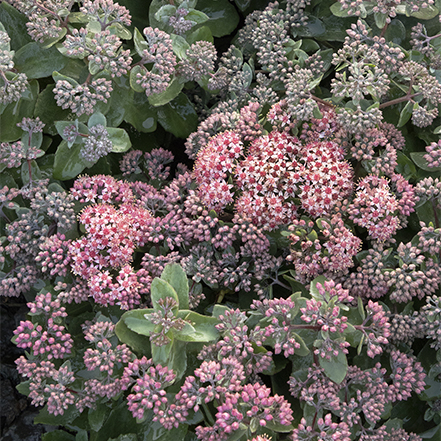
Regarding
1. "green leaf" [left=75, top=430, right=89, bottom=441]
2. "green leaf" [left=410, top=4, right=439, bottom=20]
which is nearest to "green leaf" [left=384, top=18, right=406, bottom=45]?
"green leaf" [left=410, top=4, right=439, bottom=20]

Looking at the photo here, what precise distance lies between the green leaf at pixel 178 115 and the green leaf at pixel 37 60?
0.41m

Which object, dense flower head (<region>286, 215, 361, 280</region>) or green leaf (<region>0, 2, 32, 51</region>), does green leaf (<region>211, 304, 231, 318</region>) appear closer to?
dense flower head (<region>286, 215, 361, 280</region>)

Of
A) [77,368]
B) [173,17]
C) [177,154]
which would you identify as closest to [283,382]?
[77,368]

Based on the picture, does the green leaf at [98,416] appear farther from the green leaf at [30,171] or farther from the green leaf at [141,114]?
the green leaf at [141,114]

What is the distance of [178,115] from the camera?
180cm

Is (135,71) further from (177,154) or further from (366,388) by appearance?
(366,388)

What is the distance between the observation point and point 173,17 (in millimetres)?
1626

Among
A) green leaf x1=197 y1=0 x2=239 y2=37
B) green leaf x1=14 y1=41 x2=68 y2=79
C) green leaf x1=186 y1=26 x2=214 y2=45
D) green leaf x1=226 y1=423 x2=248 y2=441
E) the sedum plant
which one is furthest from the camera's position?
green leaf x1=197 y1=0 x2=239 y2=37

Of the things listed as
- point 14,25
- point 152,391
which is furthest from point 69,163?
point 152,391

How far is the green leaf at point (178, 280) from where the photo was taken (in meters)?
1.37

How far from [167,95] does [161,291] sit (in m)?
0.76

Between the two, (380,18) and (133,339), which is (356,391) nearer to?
(133,339)

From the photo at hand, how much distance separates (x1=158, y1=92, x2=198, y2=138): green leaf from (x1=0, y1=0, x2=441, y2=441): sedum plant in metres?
0.09

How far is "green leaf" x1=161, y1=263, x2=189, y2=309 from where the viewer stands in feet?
4.49
